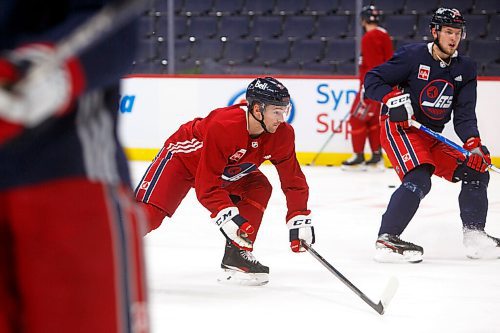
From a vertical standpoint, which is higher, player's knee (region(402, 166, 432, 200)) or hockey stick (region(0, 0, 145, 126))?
hockey stick (region(0, 0, 145, 126))

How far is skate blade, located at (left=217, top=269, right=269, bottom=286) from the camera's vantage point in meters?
3.69

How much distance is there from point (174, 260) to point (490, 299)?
135 centimetres

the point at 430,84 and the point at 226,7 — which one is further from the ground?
the point at 226,7

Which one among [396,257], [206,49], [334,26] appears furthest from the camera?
[206,49]

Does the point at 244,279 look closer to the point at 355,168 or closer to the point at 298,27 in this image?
the point at 355,168

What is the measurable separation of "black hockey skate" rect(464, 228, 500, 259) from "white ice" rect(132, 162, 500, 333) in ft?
0.20

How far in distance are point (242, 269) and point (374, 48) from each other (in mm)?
4279

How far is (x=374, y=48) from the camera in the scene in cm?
768

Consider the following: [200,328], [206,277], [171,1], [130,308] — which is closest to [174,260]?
[206,277]

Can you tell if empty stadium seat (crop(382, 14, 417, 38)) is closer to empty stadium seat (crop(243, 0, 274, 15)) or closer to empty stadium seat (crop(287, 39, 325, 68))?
empty stadium seat (crop(287, 39, 325, 68))

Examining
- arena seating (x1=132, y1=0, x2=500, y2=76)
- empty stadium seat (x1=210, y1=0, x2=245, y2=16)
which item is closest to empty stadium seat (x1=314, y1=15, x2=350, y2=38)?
arena seating (x1=132, y1=0, x2=500, y2=76)

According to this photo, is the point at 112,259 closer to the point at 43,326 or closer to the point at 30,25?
the point at 43,326

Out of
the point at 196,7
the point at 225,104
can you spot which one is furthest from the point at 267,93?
the point at 196,7

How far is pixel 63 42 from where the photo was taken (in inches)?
41.1
